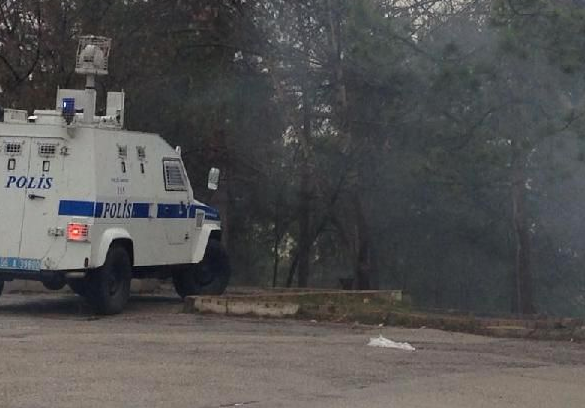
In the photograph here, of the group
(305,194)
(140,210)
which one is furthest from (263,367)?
(305,194)

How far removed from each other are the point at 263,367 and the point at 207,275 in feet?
25.2

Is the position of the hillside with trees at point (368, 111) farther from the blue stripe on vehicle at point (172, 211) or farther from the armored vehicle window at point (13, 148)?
the armored vehicle window at point (13, 148)

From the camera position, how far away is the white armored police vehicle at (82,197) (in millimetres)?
15516

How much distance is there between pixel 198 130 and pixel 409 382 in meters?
14.4

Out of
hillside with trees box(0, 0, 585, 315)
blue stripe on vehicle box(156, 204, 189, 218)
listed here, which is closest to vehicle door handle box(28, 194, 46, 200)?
blue stripe on vehicle box(156, 204, 189, 218)

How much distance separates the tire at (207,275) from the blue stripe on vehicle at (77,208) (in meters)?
3.37

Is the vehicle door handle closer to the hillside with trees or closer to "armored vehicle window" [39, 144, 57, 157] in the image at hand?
"armored vehicle window" [39, 144, 57, 157]

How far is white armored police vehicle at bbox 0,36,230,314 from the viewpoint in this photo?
15.5 m

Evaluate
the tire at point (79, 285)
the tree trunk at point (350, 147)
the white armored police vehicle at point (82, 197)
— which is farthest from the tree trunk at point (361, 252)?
the tire at point (79, 285)

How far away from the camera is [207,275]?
1906cm

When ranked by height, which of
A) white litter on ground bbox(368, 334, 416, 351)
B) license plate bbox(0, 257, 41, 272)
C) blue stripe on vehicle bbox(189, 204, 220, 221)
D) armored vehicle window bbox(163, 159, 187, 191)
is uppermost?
armored vehicle window bbox(163, 159, 187, 191)

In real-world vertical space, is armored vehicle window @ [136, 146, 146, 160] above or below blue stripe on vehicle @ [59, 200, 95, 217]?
above

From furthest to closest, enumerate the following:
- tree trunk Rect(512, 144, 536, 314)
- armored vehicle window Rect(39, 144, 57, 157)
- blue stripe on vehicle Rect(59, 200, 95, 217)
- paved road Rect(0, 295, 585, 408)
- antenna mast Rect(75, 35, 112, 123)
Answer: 1. tree trunk Rect(512, 144, 536, 314)
2. antenna mast Rect(75, 35, 112, 123)
3. armored vehicle window Rect(39, 144, 57, 157)
4. blue stripe on vehicle Rect(59, 200, 95, 217)
5. paved road Rect(0, 295, 585, 408)

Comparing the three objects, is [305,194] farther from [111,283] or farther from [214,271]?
[111,283]
